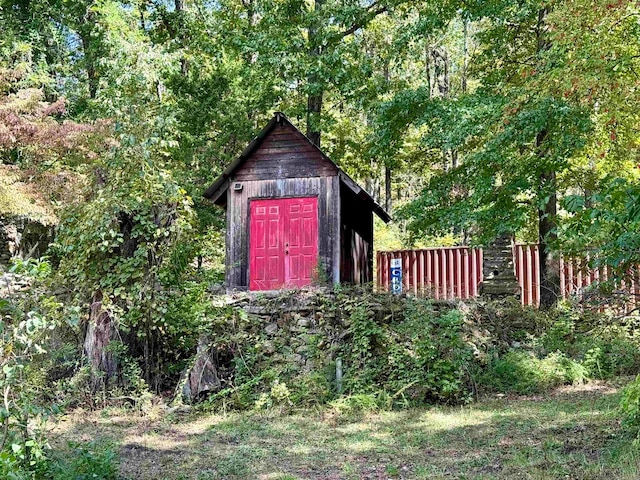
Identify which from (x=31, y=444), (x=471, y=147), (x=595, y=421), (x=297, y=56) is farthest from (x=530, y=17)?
(x=31, y=444)

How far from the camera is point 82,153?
15.3 metres

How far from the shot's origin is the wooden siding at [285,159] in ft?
44.0

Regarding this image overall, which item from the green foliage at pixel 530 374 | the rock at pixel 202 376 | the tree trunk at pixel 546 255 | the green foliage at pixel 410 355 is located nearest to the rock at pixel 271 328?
the rock at pixel 202 376

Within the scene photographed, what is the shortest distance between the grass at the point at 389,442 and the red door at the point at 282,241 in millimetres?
4298

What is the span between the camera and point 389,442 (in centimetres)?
746

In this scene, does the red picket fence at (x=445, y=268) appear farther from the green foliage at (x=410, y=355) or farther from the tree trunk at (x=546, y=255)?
the green foliage at (x=410, y=355)

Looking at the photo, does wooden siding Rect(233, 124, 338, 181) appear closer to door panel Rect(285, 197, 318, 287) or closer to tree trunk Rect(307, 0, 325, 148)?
door panel Rect(285, 197, 318, 287)

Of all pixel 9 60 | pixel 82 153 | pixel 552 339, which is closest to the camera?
pixel 552 339

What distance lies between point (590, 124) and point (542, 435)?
538cm

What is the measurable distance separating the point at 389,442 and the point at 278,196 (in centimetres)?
702

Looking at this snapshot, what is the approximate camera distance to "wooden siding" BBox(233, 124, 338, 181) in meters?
13.4

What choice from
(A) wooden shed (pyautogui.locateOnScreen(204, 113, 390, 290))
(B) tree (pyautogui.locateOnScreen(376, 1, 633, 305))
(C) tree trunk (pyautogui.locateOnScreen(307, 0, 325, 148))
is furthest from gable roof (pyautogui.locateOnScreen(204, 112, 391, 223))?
(C) tree trunk (pyautogui.locateOnScreen(307, 0, 325, 148))

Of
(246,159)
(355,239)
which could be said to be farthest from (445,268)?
(246,159)

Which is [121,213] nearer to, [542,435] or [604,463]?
[542,435]
